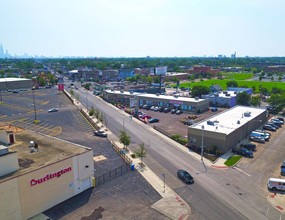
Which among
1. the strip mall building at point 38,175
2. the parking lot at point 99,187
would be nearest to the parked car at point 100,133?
the parking lot at point 99,187

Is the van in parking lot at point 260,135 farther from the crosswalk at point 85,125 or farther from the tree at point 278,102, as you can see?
the crosswalk at point 85,125

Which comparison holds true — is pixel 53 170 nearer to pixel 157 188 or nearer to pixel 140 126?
pixel 157 188

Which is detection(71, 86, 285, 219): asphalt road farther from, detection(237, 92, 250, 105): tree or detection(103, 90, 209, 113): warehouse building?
detection(237, 92, 250, 105): tree

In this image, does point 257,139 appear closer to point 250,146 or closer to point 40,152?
point 250,146

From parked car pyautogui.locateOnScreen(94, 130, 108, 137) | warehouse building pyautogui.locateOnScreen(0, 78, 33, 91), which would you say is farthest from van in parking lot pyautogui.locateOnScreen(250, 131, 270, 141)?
warehouse building pyautogui.locateOnScreen(0, 78, 33, 91)

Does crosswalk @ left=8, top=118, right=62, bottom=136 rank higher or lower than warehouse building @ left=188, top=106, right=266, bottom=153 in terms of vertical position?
lower

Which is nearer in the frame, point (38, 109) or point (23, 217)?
point (23, 217)

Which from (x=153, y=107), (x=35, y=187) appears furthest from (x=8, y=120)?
(x=35, y=187)

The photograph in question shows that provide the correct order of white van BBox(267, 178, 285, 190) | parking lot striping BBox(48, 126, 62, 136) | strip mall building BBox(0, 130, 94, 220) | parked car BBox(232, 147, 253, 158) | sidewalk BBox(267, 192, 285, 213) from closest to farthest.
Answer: strip mall building BBox(0, 130, 94, 220) < sidewalk BBox(267, 192, 285, 213) < white van BBox(267, 178, 285, 190) < parked car BBox(232, 147, 253, 158) < parking lot striping BBox(48, 126, 62, 136)
